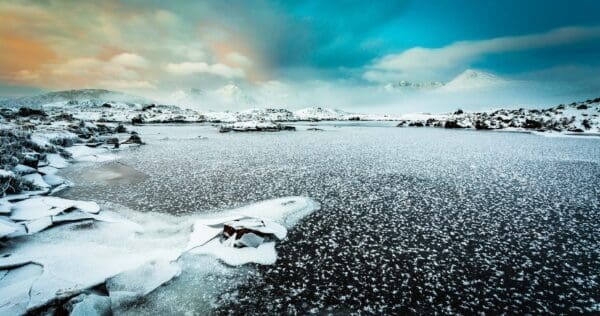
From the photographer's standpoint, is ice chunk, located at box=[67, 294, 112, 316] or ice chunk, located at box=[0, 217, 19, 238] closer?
ice chunk, located at box=[67, 294, 112, 316]

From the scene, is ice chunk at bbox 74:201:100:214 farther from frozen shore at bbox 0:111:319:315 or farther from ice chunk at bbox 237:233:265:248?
ice chunk at bbox 237:233:265:248

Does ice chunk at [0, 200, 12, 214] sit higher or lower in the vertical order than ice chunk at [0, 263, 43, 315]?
higher

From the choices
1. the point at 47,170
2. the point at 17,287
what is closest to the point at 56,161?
the point at 47,170

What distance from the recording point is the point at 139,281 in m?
4.65

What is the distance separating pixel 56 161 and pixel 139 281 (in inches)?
569

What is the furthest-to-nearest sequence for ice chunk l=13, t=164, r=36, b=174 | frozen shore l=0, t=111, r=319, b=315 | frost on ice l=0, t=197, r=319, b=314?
ice chunk l=13, t=164, r=36, b=174 < frost on ice l=0, t=197, r=319, b=314 < frozen shore l=0, t=111, r=319, b=315

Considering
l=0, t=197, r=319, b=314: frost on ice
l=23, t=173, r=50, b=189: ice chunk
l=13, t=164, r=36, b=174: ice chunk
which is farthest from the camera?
l=13, t=164, r=36, b=174: ice chunk

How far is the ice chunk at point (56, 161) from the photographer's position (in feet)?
45.9

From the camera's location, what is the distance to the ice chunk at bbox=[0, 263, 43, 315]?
359cm

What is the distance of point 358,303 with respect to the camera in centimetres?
417

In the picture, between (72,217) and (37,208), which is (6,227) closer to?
(72,217)

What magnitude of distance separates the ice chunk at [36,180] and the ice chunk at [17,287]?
22.1 feet

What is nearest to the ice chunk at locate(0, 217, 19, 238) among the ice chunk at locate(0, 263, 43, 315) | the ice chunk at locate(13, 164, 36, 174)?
the ice chunk at locate(0, 263, 43, 315)

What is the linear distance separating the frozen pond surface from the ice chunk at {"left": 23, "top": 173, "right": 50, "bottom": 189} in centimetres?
101
